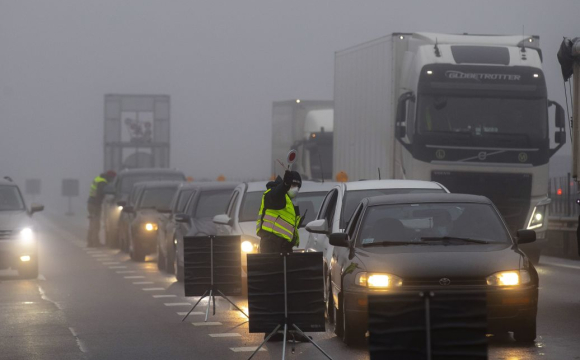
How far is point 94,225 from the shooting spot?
35594 millimetres

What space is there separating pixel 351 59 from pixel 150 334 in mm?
14649

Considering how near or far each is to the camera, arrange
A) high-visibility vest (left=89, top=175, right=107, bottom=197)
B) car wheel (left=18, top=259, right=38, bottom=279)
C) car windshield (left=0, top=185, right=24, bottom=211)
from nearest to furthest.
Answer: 1. car wheel (left=18, top=259, right=38, bottom=279)
2. car windshield (left=0, top=185, right=24, bottom=211)
3. high-visibility vest (left=89, top=175, right=107, bottom=197)

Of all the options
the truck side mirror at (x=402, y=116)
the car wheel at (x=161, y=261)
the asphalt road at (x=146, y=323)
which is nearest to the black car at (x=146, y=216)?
the car wheel at (x=161, y=261)

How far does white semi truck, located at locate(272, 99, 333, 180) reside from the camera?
3400 centimetres

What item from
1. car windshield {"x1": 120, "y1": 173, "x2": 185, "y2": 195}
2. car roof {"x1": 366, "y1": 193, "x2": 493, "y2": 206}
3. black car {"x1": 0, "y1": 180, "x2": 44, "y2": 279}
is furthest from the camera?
car windshield {"x1": 120, "y1": 173, "x2": 185, "y2": 195}

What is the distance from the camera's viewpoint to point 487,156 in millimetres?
22000

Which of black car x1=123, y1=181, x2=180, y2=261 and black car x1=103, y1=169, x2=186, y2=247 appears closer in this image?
black car x1=123, y1=181, x2=180, y2=261

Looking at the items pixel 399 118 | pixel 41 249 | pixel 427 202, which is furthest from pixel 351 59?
pixel 427 202

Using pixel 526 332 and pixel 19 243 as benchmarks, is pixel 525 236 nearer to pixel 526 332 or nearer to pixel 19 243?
pixel 526 332

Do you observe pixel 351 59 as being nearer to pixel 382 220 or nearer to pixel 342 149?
pixel 342 149

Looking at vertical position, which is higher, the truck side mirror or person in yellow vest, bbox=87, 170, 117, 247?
the truck side mirror

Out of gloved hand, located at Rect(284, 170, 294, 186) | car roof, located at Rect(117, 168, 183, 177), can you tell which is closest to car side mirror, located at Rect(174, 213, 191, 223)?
gloved hand, located at Rect(284, 170, 294, 186)

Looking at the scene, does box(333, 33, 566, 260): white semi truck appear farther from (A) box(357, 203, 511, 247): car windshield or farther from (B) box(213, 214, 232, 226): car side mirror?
(A) box(357, 203, 511, 247): car windshield

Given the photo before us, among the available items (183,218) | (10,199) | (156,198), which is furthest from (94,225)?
(183,218)
